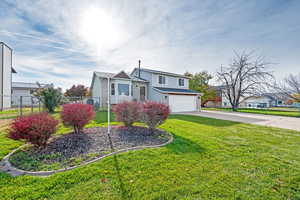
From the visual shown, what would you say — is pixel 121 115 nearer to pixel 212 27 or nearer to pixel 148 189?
pixel 148 189

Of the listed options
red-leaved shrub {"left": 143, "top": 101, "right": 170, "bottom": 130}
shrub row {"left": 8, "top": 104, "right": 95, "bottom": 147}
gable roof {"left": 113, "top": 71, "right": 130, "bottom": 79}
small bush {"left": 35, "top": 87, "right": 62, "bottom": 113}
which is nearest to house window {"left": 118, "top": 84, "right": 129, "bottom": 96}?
gable roof {"left": 113, "top": 71, "right": 130, "bottom": 79}

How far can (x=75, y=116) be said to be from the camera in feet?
17.6

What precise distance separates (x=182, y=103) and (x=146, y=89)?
592 centimetres

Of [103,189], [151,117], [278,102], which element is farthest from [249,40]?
[278,102]

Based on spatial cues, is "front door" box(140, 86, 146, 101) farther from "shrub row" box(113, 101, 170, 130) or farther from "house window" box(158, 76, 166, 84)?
"shrub row" box(113, 101, 170, 130)

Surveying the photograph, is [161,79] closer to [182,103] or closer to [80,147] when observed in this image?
[182,103]

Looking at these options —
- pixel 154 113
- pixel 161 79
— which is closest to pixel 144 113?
pixel 154 113

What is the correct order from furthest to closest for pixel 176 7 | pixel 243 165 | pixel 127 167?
pixel 176 7
pixel 243 165
pixel 127 167

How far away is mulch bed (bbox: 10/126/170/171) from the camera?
343 cm

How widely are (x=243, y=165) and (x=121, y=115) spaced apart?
5391 mm

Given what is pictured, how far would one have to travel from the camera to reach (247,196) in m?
2.31

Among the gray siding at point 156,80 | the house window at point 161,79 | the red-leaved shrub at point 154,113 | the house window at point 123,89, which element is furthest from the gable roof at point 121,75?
the red-leaved shrub at point 154,113

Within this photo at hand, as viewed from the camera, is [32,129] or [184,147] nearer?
[32,129]

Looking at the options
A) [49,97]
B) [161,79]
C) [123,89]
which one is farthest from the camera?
[161,79]
